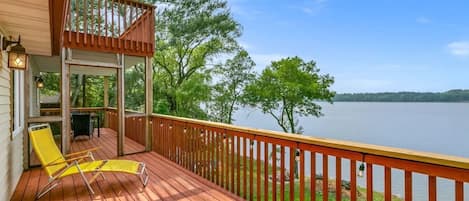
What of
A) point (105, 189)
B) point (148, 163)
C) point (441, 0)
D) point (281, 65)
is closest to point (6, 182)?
point (105, 189)

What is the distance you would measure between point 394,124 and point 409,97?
2249mm

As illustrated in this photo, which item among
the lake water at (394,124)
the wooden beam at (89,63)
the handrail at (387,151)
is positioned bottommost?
the lake water at (394,124)

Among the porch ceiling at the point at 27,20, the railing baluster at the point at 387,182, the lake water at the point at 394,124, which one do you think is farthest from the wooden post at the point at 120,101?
the lake water at the point at 394,124

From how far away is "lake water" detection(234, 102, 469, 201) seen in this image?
12.8 metres

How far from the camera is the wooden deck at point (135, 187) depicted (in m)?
3.52

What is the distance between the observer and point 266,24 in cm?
2395

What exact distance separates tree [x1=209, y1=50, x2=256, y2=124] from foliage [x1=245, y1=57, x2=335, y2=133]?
1.69ft

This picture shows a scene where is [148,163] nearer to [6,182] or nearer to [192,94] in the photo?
[6,182]

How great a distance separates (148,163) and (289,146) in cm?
334

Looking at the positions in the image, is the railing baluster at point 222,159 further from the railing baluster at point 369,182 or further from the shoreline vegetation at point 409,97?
the shoreline vegetation at point 409,97

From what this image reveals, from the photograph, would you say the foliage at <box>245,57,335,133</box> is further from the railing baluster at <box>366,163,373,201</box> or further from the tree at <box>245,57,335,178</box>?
the railing baluster at <box>366,163,373,201</box>

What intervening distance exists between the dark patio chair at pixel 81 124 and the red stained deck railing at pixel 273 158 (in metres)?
2.84

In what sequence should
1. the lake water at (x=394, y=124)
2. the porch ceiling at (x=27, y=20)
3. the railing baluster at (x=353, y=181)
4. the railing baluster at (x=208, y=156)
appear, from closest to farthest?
the railing baluster at (x=353, y=181) → the porch ceiling at (x=27, y=20) → the railing baluster at (x=208, y=156) → the lake water at (x=394, y=124)

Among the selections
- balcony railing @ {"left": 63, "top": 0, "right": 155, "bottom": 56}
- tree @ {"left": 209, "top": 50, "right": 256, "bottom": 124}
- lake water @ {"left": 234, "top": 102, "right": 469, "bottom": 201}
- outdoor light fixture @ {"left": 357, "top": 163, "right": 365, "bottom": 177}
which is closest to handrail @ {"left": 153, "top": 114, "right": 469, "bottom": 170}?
outdoor light fixture @ {"left": 357, "top": 163, "right": 365, "bottom": 177}
